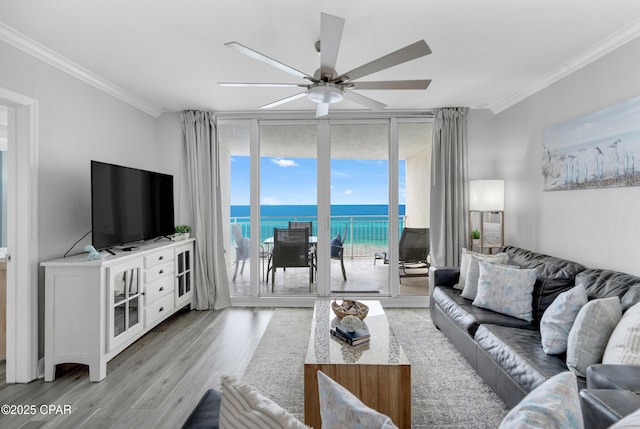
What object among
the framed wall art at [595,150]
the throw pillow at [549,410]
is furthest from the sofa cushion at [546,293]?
the throw pillow at [549,410]

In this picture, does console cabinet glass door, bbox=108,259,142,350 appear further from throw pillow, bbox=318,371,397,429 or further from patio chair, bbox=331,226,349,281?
throw pillow, bbox=318,371,397,429

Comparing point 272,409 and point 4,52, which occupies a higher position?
point 4,52

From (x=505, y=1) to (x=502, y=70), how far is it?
1.19m

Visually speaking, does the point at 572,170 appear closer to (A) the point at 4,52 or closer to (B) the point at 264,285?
(B) the point at 264,285

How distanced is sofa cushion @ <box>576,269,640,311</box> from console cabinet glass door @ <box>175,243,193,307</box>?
3832 millimetres

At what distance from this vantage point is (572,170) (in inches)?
113

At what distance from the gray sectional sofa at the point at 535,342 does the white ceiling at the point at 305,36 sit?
1732 mm

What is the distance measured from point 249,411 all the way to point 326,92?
2.06 m

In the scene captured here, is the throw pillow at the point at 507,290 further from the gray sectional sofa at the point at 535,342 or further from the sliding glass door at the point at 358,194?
the sliding glass door at the point at 358,194

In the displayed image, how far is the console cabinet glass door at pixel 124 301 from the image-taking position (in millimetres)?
2658

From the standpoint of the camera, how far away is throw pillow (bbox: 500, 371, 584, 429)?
27.1 inches

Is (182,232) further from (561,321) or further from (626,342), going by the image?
(626,342)

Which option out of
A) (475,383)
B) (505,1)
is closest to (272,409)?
(475,383)

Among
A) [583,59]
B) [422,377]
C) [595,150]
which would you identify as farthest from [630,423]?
[583,59]
